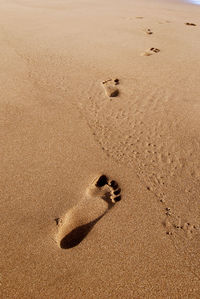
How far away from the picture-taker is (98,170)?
1.93m

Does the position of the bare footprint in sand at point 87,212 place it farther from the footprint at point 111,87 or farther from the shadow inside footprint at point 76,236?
the footprint at point 111,87

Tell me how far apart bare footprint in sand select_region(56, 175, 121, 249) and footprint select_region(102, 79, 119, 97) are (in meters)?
1.15

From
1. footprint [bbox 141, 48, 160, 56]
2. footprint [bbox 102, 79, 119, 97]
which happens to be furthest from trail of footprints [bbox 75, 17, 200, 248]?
footprint [bbox 141, 48, 160, 56]

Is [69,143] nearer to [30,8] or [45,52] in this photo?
[45,52]

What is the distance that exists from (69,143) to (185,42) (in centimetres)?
289

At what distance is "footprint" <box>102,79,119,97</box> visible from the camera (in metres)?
2.74

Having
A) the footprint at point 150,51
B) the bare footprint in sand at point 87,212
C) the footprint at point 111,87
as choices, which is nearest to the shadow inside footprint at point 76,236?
the bare footprint in sand at point 87,212

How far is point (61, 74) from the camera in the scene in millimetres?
3039

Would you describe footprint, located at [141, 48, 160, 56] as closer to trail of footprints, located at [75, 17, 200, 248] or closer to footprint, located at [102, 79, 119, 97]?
footprint, located at [102, 79, 119, 97]

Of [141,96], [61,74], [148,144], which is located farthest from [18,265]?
[61,74]

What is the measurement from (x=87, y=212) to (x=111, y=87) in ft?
5.28

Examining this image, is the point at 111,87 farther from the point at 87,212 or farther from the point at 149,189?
the point at 87,212

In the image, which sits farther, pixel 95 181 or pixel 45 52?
pixel 45 52

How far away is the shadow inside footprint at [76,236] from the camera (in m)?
1.50
